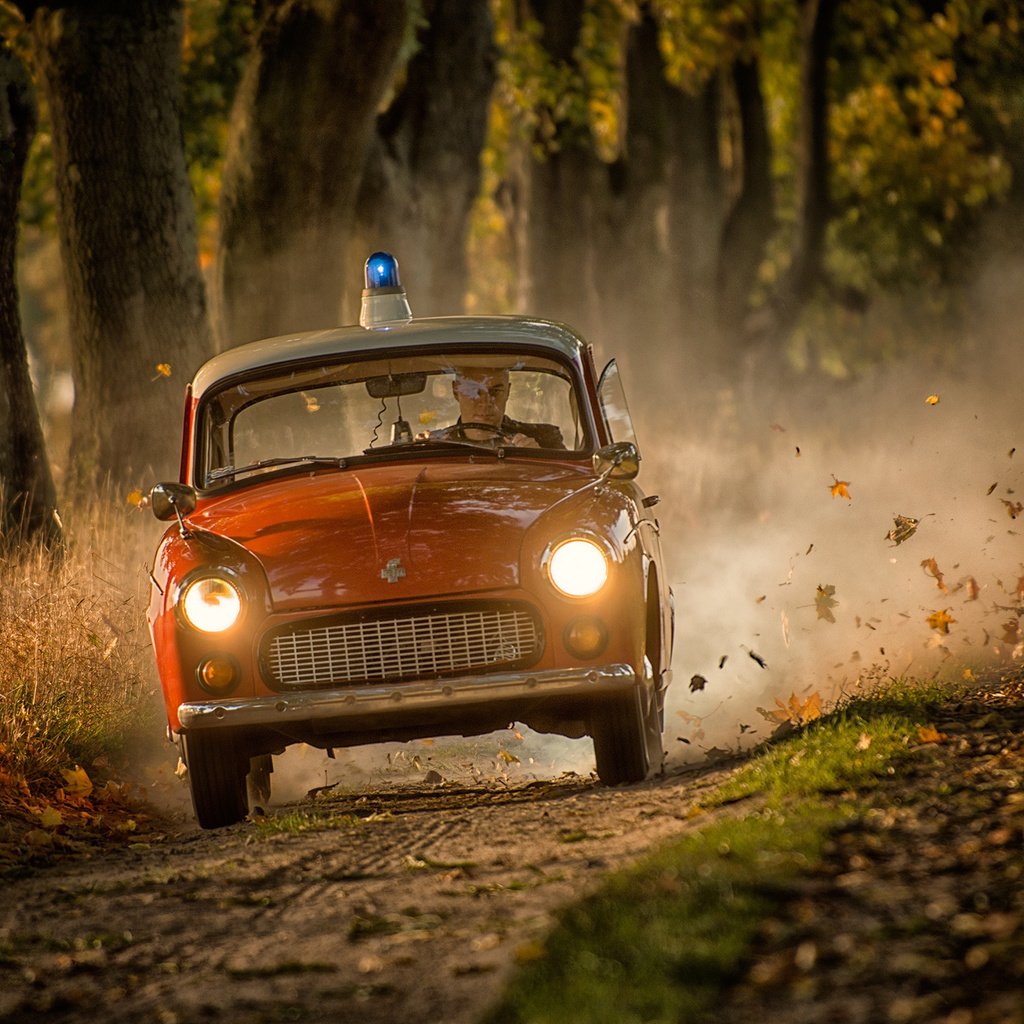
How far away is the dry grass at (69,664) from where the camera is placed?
347 inches

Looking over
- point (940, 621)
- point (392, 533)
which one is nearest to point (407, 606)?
point (392, 533)

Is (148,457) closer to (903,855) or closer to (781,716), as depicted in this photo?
(781,716)

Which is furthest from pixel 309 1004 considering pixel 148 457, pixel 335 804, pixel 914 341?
pixel 914 341

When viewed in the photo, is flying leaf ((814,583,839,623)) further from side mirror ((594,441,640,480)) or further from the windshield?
side mirror ((594,441,640,480))

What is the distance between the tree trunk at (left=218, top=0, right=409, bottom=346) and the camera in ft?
52.2

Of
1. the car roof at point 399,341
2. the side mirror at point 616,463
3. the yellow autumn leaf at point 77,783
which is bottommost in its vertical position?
the yellow autumn leaf at point 77,783

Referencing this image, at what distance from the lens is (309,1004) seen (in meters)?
4.78

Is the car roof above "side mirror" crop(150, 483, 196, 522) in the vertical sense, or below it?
above

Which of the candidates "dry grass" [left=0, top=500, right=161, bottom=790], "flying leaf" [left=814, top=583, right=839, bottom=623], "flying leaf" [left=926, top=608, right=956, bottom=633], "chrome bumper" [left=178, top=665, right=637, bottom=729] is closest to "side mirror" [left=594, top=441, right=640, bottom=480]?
"chrome bumper" [left=178, top=665, right=637, bottom=729]

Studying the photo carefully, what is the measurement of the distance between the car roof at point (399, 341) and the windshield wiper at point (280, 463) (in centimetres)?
43

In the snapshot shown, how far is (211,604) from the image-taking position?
7094mm

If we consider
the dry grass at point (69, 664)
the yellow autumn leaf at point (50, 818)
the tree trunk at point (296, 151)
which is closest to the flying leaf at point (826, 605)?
the dry grass at point (69, 664)

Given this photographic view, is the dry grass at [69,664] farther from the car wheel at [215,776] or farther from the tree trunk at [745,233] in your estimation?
the tree trunk at [745,233]

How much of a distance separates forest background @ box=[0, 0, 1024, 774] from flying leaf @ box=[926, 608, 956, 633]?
0.03 meters
